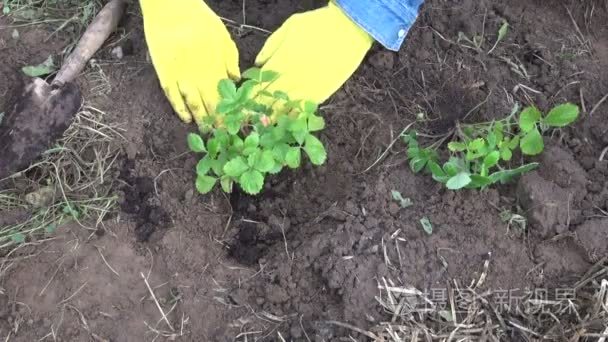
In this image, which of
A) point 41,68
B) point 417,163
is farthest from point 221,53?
point 417,163

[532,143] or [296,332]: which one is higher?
[532,143]

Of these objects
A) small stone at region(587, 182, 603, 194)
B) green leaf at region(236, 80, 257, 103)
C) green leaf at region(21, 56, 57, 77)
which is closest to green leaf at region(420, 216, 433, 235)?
small stone at region(587, 182, 603, 194)

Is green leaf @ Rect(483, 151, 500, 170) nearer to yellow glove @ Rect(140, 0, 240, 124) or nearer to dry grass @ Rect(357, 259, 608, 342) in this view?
dry grass @ Rect(357, 259, 608, 342)

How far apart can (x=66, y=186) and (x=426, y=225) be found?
0.99 meters

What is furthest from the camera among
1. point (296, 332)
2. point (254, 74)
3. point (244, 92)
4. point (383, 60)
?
point (383, 60)

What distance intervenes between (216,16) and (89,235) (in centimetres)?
73

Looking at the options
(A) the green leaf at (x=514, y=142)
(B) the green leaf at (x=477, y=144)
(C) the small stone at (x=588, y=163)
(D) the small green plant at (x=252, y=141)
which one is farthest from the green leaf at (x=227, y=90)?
(C) the small stone at (x=588, y=163)

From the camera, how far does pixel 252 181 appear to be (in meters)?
1.77

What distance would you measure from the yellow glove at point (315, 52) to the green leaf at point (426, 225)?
18.8 inches

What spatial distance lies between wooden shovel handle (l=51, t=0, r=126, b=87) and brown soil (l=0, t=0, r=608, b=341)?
9 centimetres

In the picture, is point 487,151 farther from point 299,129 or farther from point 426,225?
point 299,129

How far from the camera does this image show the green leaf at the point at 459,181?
1754 millimetres

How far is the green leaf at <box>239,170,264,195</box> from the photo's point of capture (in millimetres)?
1765

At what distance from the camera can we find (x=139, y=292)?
1.82m
